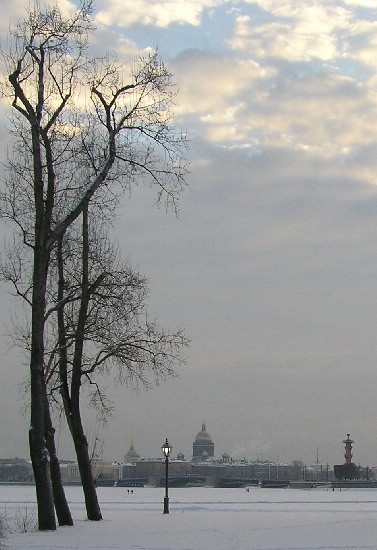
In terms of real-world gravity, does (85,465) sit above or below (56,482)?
above

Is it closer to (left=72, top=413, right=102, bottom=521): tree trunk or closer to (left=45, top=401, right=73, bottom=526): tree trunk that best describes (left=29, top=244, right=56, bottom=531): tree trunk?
(left=45, top=401, right=73, bottom=526): tree trunk

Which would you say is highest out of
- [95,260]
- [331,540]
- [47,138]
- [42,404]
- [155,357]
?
[47,138]

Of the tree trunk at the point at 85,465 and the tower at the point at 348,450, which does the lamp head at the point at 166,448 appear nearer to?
the tree trunk at the point at 85,465

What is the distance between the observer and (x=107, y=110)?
80.1ft

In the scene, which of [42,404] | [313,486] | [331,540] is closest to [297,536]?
[331,540]

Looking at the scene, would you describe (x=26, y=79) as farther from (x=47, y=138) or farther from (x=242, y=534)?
(x=242, y=534)

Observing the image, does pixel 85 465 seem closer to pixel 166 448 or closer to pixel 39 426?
pixel 39 426

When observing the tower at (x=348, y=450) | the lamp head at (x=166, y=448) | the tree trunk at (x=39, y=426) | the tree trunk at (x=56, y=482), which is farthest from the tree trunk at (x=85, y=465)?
the tower at (x=348, y=450)

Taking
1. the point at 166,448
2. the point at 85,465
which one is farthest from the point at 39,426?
the point at 166,448

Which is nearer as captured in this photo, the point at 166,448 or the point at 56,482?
the point at 56,482

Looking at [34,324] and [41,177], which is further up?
[41,177]

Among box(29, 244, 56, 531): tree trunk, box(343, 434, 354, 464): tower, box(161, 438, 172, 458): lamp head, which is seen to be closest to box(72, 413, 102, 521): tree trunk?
box(29, 244, 56, 531): tree trunk

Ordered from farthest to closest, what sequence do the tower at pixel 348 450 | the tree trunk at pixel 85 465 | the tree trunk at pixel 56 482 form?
1. the tower at pixel 348 450
2. the tree trunk at pixel 85 465
3. the tree trunk at pixel 56 482

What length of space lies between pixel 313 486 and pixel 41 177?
140577 millimetres
